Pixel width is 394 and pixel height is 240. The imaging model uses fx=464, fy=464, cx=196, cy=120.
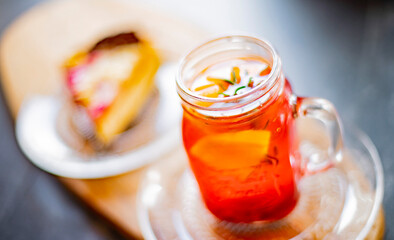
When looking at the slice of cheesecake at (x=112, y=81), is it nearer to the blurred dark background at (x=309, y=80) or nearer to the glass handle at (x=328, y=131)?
the blurred dark background at (x=309, y=80)

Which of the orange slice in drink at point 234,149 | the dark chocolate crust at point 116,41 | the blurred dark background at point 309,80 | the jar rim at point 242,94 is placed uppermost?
the jar rim at point 242,94

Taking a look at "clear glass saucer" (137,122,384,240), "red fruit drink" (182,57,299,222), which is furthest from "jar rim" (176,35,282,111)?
"clear glass saucer" (137,122,384,240)

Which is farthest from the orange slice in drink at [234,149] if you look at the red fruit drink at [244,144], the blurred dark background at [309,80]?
the blurred dark background at [309,80]

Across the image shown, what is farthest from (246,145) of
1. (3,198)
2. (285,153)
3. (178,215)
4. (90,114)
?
(3,198)

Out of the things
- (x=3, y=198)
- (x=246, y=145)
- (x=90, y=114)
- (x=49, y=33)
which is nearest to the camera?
(x=246, y=145)

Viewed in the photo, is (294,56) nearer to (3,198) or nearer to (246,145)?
(246,145)

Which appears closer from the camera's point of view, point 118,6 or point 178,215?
point 178,215

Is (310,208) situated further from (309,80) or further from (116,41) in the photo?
(116,41)
